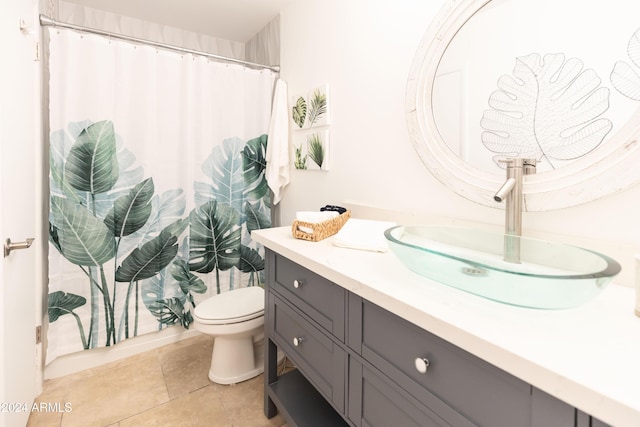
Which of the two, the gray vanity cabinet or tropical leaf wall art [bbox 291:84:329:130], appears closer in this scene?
the gray vanity cabinet

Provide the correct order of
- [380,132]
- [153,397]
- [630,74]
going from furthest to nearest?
[153,397] → [380,132] → [630,74]

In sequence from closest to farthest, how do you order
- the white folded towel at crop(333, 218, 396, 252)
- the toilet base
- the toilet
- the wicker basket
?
the white folded towel at crop(333, 218, 396, 252) < the wicker basket < the toilet < the toilet base

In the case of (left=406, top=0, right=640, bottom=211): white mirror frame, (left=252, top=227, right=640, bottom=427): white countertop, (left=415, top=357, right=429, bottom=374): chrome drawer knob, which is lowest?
(left=415, top=357, right=429, bottom=374): chrome drawer knob

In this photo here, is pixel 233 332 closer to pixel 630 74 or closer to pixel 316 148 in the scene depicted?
pixel 316 148

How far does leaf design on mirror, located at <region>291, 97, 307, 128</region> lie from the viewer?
2043 mm

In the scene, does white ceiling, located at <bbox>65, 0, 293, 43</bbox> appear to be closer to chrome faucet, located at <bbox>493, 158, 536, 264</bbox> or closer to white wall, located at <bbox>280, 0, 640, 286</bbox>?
white wall, located at <bbox>280, 0, 640, 286</bbox>

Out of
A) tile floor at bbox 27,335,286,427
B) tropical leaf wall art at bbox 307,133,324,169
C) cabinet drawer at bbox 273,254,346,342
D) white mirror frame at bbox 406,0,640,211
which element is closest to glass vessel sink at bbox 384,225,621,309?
white mirror frame at bbox 406,0,640,211

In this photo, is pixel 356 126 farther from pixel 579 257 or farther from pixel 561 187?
pixel 579 257

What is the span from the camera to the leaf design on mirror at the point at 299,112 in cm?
204

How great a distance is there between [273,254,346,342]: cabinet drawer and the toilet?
1.51 feet

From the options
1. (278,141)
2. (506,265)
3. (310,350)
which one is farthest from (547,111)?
(278,141)

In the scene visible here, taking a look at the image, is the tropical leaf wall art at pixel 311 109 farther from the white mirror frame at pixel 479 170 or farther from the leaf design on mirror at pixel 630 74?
the leaf design on mirror at pixel 630 74

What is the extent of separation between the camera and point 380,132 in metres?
1.51

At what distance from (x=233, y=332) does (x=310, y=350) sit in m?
0.69
